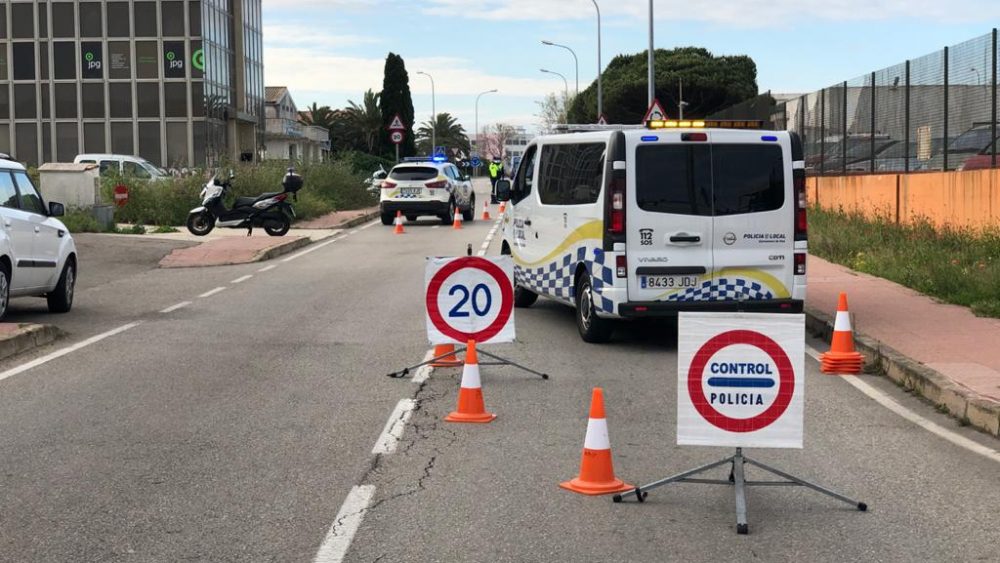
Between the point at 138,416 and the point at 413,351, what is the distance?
3.58 metres

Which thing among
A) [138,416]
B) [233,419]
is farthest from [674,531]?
[138,416]

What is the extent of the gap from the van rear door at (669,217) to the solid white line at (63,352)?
5.23 metres

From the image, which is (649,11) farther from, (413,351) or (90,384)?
(90,384)

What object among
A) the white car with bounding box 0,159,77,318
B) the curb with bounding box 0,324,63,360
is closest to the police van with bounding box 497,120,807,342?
the curb with bounding box 0,324,63,360

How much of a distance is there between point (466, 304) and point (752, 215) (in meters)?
3.17

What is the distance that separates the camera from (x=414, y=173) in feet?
110

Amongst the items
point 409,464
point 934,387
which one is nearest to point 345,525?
point 409,464

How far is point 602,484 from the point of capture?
6.74 metres

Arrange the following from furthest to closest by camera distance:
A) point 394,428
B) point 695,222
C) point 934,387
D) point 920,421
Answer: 1. point 695,222
2. point 934,387
3. point 920,421
4. point 394,428

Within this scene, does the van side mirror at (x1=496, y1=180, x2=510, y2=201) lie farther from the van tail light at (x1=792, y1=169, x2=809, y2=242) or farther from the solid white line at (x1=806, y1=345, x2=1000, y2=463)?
the solid white line at (x1=806, y1=345, x2=1000, y2=463)

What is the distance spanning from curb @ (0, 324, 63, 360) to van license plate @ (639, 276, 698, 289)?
18.8ft

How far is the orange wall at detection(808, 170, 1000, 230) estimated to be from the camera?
59.9 ft

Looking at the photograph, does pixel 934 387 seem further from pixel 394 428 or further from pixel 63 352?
pixel 63 352

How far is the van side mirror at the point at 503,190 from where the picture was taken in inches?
584
